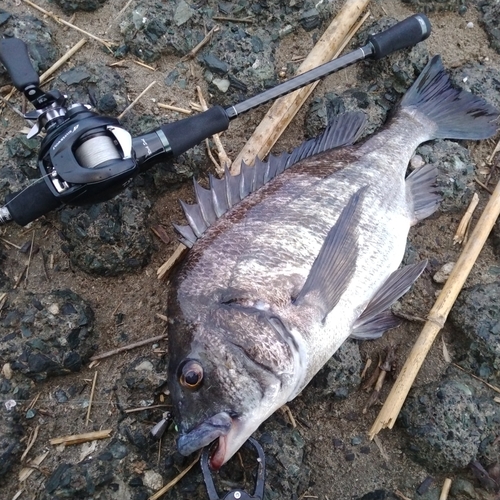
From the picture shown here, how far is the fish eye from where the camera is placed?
7.16 feet

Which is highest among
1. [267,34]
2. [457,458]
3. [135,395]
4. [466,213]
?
[267,34]

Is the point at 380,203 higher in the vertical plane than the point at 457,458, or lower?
higher

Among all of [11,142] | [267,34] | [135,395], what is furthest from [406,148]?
[11,142]

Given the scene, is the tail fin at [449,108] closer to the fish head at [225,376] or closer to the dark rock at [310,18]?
the dark rock at [310,18]

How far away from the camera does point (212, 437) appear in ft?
6.97

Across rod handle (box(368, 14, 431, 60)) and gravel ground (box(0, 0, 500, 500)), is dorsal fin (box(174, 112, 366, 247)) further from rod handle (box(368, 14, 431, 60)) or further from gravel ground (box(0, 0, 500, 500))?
rod handle (box(368, 14, 431, 60))

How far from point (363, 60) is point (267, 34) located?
66 cm

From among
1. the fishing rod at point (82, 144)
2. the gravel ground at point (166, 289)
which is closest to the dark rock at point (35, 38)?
the gravel ground at point (166, 289)

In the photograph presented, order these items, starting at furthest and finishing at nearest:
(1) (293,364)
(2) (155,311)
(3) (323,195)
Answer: (2) (155,311)
(3) (323,195)
(1) (293,364)

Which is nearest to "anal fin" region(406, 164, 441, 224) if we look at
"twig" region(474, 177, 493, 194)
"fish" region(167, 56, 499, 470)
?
"fish" region(167, 56, 499, 470)

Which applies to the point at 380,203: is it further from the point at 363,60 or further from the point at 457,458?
the point at 457,458

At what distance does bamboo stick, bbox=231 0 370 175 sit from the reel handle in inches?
44.5

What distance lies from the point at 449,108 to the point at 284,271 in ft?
5.40

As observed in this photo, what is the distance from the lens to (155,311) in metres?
3.01
